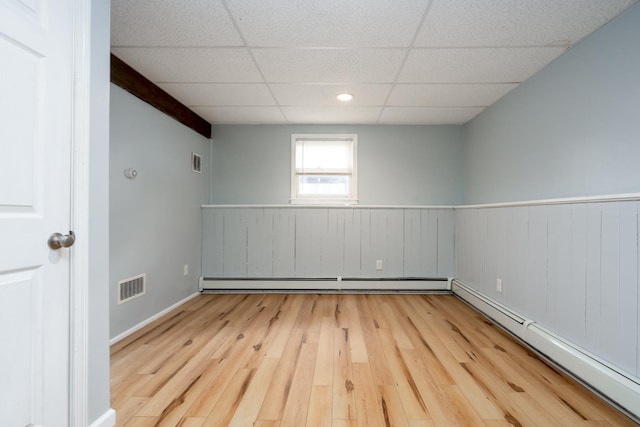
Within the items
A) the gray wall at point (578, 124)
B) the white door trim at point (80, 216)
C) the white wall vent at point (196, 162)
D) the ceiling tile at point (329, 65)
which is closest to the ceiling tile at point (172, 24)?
the ceiling tile at point (329, 65)

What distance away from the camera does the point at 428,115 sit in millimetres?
3822

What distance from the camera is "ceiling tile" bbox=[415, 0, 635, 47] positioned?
5.89ft

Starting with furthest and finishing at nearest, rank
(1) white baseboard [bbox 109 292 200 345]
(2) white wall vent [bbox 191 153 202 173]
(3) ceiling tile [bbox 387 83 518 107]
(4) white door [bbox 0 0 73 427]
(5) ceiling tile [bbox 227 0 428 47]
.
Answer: (2) white wall vent [bbox 191 153 202 173] < (3) ceiling tile [bbox 387 83 518 107] < (1) white baseboard [bbox 109 292 200 345] < (5) ceiling tile [bbox 227 0 428 47] < (4) white door [bbox 0 0 73 427]

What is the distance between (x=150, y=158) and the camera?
115 inches

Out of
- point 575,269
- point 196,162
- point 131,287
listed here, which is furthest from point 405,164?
point 131,287

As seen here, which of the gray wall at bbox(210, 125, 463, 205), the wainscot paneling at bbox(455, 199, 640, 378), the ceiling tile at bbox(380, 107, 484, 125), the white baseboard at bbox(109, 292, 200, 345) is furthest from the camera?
the gray wall at bbox(210, 125, 463, 205)

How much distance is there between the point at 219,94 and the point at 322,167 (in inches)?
64.5

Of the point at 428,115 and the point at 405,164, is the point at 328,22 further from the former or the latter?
the point at 405,164

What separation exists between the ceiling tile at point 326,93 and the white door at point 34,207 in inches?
78.4

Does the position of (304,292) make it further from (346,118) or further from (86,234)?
(86,234)

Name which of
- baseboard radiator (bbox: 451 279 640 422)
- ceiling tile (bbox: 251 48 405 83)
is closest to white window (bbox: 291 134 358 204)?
ceiling tile (bbox: 251 48 405 83)

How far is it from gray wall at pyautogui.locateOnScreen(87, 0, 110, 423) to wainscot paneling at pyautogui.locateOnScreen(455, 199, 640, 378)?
269 centimetres

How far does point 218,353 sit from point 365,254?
235cm

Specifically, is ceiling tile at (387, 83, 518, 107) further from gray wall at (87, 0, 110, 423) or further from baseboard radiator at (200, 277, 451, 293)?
gray wall at (87, 0, 110, 423)
